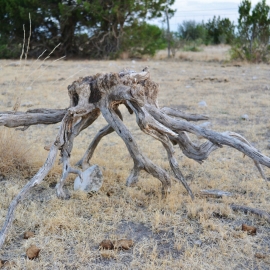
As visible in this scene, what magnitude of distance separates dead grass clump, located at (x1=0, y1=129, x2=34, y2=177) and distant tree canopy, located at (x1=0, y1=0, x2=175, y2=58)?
12407 millimetres

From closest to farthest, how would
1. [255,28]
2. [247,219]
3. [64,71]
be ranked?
[247,219] → [64,71] → [255,28]

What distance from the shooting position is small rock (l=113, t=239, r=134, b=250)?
267cm

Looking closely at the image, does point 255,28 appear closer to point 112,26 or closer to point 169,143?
point 112,26

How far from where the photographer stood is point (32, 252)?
2.56 metres

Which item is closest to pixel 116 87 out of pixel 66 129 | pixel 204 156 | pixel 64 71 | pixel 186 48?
pixel 66 129

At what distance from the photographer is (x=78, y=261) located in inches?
99.8

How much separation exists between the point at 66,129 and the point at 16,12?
14.7m

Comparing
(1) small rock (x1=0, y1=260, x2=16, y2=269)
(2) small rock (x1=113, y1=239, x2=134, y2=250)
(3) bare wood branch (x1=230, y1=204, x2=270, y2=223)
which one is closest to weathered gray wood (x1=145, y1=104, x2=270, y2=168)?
(3) bare wood branch (x1=230, y1=204, x2=270, y2=223)

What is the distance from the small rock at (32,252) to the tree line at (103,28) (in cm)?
1402

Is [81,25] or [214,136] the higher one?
[81,25]

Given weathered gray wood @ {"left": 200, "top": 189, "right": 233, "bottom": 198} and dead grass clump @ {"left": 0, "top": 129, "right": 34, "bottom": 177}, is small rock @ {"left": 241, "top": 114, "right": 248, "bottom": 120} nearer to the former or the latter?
weathered gray wood @ {"left": 200, "top": 189, "right": 233, "bottom": 198}

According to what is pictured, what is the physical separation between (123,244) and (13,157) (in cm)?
188

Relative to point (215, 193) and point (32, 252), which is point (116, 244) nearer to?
point (32, 252)

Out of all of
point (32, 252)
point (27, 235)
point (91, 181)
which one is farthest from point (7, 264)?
point (91, 181)
